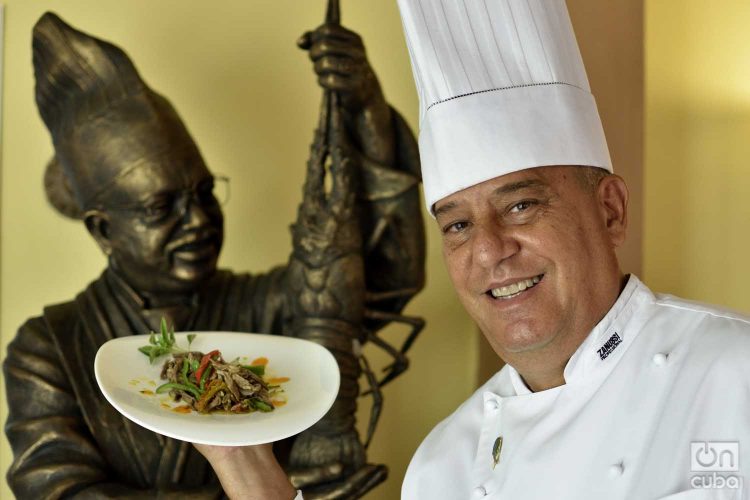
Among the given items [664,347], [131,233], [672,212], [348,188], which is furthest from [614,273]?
[672,212]

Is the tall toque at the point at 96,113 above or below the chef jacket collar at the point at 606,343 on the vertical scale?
above

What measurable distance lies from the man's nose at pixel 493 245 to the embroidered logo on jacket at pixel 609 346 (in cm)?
14

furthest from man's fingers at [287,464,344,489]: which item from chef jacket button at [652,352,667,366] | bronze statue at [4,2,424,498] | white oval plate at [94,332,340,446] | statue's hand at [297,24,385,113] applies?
chef jacket button at [652,352,667,366]

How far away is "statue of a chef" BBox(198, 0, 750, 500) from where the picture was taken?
1.12m

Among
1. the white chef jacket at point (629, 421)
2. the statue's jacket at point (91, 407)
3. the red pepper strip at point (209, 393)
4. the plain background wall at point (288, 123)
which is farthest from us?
the plain background wall at point (288, 123)

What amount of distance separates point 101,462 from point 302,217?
563mm

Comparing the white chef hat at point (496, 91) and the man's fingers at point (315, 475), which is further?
the man's fingers at point (315, 475)

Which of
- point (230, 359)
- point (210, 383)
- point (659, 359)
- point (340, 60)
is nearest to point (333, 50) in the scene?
point (340, 60)

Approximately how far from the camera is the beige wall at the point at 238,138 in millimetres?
2557

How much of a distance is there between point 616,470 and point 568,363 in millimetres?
151

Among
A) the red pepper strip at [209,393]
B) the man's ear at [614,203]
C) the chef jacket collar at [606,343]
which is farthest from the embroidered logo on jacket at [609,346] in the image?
the red pepper strip at [209,393]

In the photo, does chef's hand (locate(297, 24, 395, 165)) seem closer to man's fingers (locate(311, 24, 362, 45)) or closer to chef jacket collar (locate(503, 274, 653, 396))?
man's fingers (locate(311, 24, 362, 45))

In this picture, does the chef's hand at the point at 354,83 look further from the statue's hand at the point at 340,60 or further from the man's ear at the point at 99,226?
the man's ear at the point at 99,226

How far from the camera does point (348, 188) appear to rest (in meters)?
1.98
